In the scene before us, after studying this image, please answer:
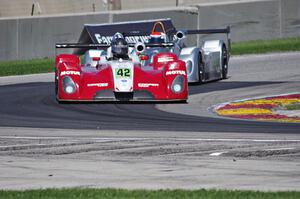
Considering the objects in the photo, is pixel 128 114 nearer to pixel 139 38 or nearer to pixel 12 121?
pixel 12 121

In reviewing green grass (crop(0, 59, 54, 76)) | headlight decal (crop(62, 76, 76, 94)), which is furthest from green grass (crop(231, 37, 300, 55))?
headlight decal (crop(62, 76, 76, 94))

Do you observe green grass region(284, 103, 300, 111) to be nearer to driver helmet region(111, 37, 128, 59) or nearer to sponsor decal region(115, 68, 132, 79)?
sponsor decal region(115, 68, 132, 79)

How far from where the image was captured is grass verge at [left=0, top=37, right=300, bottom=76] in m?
27.9

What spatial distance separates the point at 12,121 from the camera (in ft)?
56.2

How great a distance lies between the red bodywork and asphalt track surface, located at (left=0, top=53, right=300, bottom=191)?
0.69 feet

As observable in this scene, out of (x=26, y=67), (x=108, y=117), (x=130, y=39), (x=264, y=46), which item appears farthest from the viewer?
Answer: (x=264, y=46)

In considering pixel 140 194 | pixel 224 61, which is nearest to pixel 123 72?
pixel 224 61

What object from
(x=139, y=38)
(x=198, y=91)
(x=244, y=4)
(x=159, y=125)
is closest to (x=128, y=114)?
(x=159, y=125)

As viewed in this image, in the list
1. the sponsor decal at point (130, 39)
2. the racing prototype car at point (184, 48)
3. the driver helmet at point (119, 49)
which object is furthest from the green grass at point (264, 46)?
the driver helmet at point (119, 49)

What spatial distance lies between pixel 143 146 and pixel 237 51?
16.9 m

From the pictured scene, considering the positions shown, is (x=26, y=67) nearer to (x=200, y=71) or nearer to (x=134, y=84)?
(x=200, y=71)

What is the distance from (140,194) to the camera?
992 cm

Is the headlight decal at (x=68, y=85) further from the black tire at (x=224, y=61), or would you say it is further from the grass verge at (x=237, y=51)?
the grass verge at (x=237, y=51)

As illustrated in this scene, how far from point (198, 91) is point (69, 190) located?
11.9 meters
